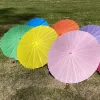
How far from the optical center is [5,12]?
23.5m

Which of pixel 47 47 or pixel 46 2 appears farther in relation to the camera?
pixel 46 2

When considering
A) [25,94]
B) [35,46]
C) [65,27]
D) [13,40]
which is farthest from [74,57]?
[13,40]

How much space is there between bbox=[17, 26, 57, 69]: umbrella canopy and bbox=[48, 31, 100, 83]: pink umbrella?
35.0 inches

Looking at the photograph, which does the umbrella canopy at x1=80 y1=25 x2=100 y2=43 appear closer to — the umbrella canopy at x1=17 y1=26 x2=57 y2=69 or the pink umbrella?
the umbrella canopy at x1=17 y1=26 x2=57 y2=69

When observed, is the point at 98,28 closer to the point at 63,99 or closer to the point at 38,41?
the point at 38,41

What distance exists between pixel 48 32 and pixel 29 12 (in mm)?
13578

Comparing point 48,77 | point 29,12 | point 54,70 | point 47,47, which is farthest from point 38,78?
point 29,12

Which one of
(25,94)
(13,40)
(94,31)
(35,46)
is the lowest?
(25,94)

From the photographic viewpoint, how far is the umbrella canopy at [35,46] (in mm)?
9895

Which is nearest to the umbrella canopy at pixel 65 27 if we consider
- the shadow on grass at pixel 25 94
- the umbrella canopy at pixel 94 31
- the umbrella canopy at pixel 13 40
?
the umbrella canopy at pixel 94 31

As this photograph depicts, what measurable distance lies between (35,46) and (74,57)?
5.84 ft

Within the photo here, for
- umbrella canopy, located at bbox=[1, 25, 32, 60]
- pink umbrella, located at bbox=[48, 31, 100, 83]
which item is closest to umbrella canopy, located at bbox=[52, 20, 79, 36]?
umbrella canopy, located at bbox=[1, 25, 32, 60]

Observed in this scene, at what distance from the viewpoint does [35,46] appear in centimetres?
998

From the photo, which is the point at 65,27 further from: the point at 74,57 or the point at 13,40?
the point at 74,57
